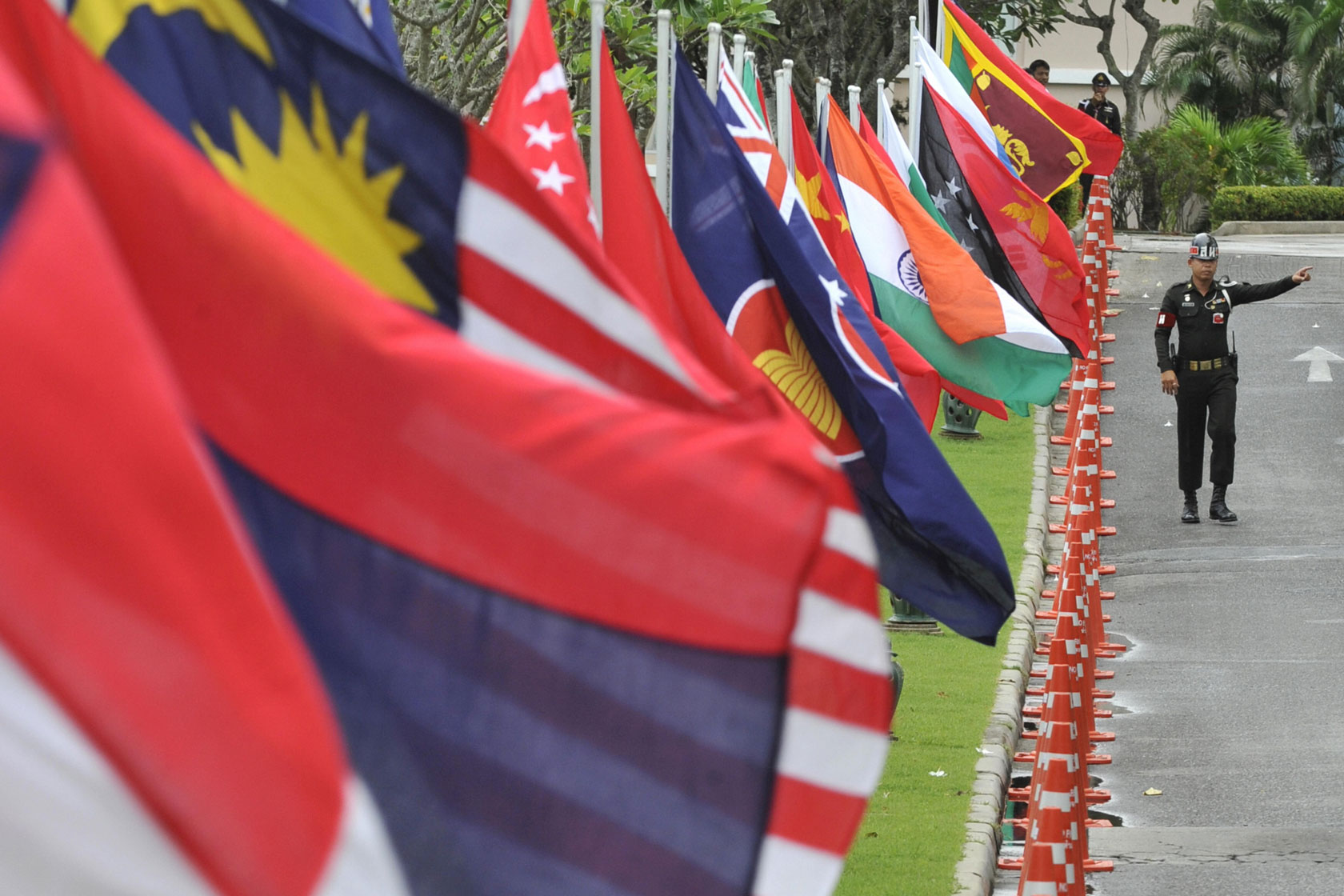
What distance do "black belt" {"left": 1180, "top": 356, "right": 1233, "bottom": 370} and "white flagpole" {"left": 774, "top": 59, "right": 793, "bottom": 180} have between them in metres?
6.55

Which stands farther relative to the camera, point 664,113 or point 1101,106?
point 1101,106

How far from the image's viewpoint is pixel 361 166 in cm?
380

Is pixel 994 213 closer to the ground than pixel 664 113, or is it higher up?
closer to the ground

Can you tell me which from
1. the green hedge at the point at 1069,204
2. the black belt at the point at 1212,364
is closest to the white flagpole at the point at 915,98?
the black belt at the point at 1212,364

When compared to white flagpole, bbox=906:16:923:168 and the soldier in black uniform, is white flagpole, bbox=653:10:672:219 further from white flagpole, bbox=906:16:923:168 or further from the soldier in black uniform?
the soldier in black uniform

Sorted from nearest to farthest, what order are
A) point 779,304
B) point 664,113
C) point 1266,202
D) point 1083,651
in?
1. point 664,113
2. point 779,304
3. point 1083,651
4. point 1266,202

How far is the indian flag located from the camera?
10.2 m

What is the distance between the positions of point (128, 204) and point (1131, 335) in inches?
876

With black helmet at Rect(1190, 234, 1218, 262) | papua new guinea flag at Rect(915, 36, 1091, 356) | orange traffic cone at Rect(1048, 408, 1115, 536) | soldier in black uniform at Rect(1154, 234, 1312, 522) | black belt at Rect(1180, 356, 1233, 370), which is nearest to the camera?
orange traffic cone at Rect(1048, 408, 1115, 536)

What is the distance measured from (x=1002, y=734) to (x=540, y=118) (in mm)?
4877

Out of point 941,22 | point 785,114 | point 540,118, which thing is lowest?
point 941,22

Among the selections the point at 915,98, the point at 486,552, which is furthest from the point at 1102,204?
the point at 486,552

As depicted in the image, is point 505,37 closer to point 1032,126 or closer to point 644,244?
point 1032,126

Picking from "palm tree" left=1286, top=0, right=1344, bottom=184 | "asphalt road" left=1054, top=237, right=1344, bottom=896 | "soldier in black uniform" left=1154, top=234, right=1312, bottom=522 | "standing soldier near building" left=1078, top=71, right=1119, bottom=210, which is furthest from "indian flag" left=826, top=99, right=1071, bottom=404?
"palm tree" left=1286, top=0, right=1344, bottom=184
